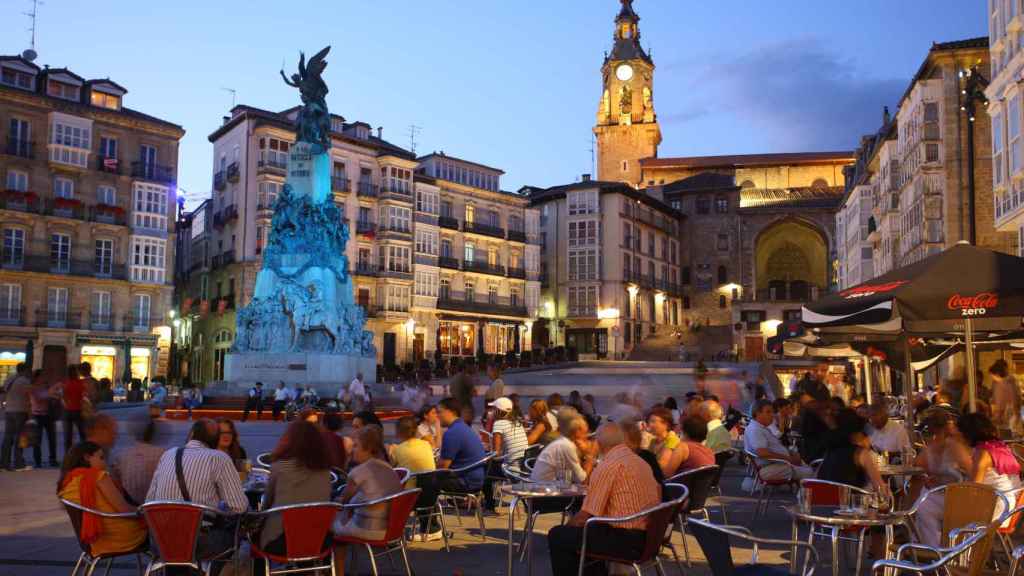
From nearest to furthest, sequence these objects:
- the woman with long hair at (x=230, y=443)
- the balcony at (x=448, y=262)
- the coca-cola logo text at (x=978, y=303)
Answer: the woman with long hair at (x=230, y=443)
the coca-cola logo text at (x=978, y=303)
the balcony at (x=448, y=262)

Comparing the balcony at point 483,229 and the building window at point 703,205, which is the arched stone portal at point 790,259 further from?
the balcony at point 483,229

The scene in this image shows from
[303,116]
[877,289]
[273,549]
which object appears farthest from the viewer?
[303,116]

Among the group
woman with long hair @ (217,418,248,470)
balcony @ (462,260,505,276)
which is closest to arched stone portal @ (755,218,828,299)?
balcony @ (462,260,505,276)

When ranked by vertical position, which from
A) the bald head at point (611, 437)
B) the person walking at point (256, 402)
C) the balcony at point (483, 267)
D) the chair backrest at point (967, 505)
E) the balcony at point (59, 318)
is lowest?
the person walking at point (256, 402)

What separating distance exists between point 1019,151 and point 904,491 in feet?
57.8

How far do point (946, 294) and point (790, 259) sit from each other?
77.3 metres

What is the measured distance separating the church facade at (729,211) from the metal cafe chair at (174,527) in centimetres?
6662

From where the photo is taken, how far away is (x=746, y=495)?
12.6 metres

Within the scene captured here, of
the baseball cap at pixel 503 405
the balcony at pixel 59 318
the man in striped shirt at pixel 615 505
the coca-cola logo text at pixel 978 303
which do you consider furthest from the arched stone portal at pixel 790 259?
the man in striped shirt at pixel 615 505

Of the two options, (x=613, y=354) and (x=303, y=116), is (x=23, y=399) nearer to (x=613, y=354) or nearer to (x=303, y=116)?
(x=303, y=116)

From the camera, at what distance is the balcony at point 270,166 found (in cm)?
5059

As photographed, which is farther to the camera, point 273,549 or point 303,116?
point 303,116

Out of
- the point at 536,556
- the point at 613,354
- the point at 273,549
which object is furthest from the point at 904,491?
the point at 613,354

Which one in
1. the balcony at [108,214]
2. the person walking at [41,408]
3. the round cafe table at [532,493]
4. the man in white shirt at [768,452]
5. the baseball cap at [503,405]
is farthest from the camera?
the balcony at [108,214]
